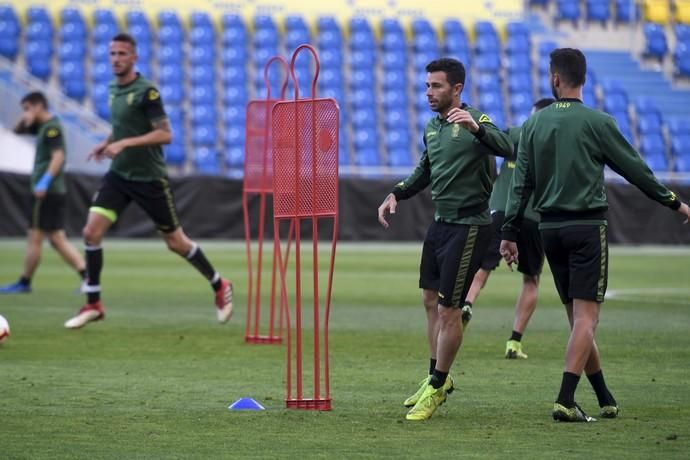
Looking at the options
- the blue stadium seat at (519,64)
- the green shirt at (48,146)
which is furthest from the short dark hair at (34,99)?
the blue stadium seat at (519,64)

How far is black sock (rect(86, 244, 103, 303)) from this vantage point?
512 inches

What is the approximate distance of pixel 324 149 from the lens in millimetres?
→ 7871

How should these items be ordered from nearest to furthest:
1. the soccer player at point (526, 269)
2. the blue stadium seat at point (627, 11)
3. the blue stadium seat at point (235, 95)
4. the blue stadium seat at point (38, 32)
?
the soccer player at point (526, 269) → the blue stadium seat at point (38, 32) → the blue stadium seat at point (235, 95) → the blue stadium seat at point (627, 11)

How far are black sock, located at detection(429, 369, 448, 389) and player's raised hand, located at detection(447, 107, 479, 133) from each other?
56.3 inches

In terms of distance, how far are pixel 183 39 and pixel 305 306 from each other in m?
20.5

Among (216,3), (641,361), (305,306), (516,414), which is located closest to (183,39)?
(216,3)

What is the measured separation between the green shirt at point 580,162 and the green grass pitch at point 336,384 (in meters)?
1.21

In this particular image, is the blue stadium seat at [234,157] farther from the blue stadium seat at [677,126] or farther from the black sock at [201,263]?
the black sock at [201,263]

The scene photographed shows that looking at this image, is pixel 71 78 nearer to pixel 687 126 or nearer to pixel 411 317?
pixel 687 126

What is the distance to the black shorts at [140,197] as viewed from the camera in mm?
13047

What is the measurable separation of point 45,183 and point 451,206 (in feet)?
30.7

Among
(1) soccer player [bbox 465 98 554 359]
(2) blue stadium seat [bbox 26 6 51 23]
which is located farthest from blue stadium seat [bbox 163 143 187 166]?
(1) soccer player [bbox 465 98 554 359]

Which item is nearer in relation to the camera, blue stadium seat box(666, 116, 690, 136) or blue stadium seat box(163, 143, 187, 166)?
blue stadium seat box(163, 143, 187, 166)

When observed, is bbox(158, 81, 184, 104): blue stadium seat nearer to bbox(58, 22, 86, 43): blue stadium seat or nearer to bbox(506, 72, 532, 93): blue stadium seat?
bbox(58, 22, 86, 43): blue stadium seat
